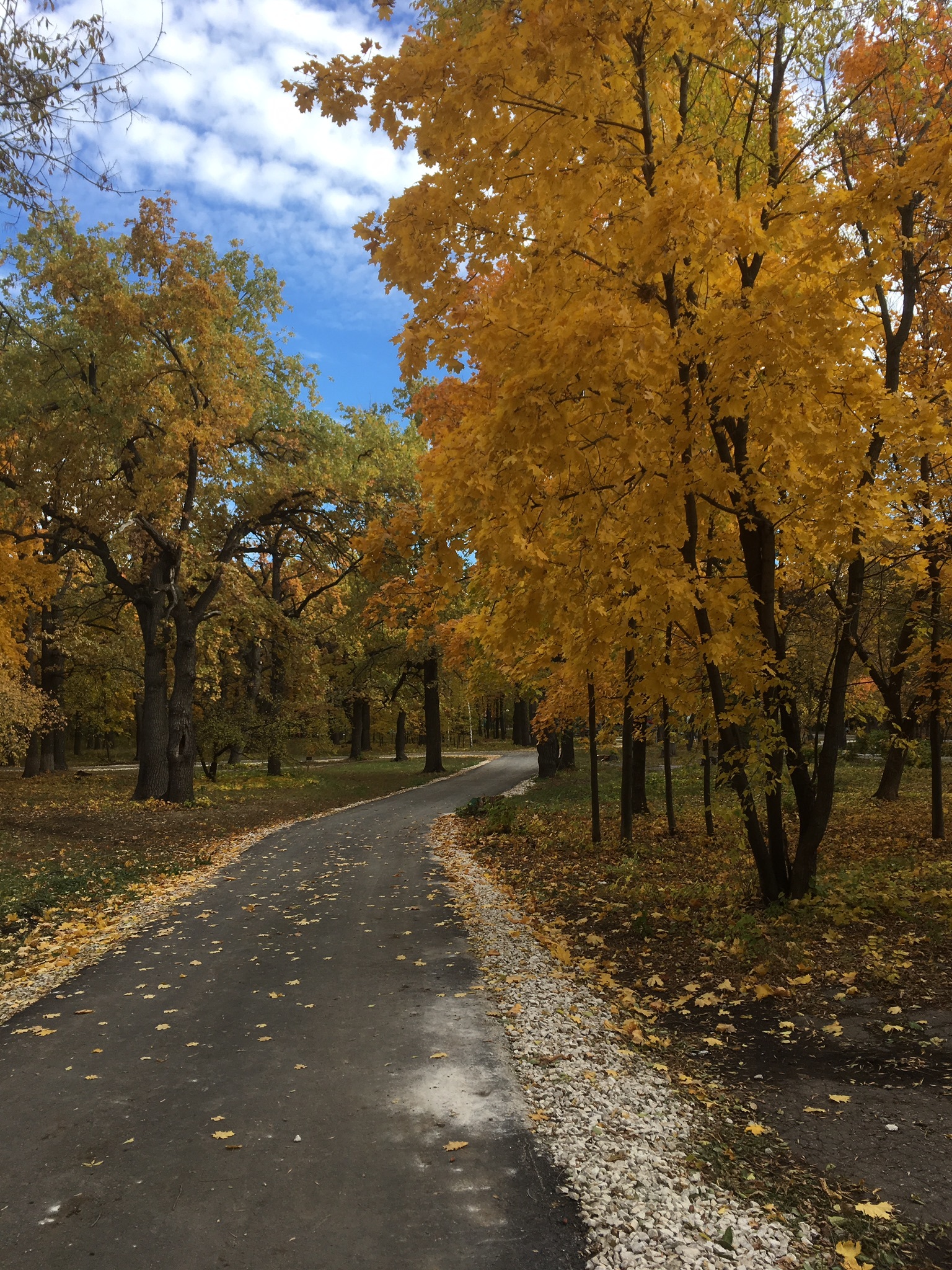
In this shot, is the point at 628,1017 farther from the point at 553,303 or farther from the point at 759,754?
the point at 553,303

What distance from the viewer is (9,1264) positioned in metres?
2.82

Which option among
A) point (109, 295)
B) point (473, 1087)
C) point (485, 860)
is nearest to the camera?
point (473, 1087)

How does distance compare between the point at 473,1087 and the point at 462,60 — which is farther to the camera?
the point at 462,60

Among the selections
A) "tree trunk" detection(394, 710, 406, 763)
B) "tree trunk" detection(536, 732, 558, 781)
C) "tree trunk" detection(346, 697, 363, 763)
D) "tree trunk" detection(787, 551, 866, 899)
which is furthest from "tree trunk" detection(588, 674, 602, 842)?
"tree trunk" detection(346, 697, 363, 763)

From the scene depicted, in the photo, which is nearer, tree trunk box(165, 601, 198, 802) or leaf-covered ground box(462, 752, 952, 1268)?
leaf-covered ground box(462, 752, 952, 1268)

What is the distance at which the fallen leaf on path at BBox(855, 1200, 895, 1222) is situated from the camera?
2.89m

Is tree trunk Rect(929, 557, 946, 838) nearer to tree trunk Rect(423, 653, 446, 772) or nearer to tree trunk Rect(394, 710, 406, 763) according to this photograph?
tree trunk Rect(423, 653, 446, 772)

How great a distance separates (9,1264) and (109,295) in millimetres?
15631

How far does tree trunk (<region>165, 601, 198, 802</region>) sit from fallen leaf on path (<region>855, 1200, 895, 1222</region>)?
16664 millimetres

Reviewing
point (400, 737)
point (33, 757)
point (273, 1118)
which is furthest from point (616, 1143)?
point (400, 737)

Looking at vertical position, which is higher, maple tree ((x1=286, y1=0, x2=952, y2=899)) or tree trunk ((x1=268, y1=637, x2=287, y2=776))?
maple tree ((x1=286, y1=0, x2=952, y2=899))

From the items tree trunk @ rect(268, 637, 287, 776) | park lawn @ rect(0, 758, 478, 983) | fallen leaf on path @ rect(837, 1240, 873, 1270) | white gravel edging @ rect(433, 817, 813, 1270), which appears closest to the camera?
fallen leaf on path @ rect(837, 1240, 873, 1270)

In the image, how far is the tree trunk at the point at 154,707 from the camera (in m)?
17.3

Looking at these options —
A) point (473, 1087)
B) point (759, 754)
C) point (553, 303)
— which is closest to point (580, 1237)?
point (473, 1087)
